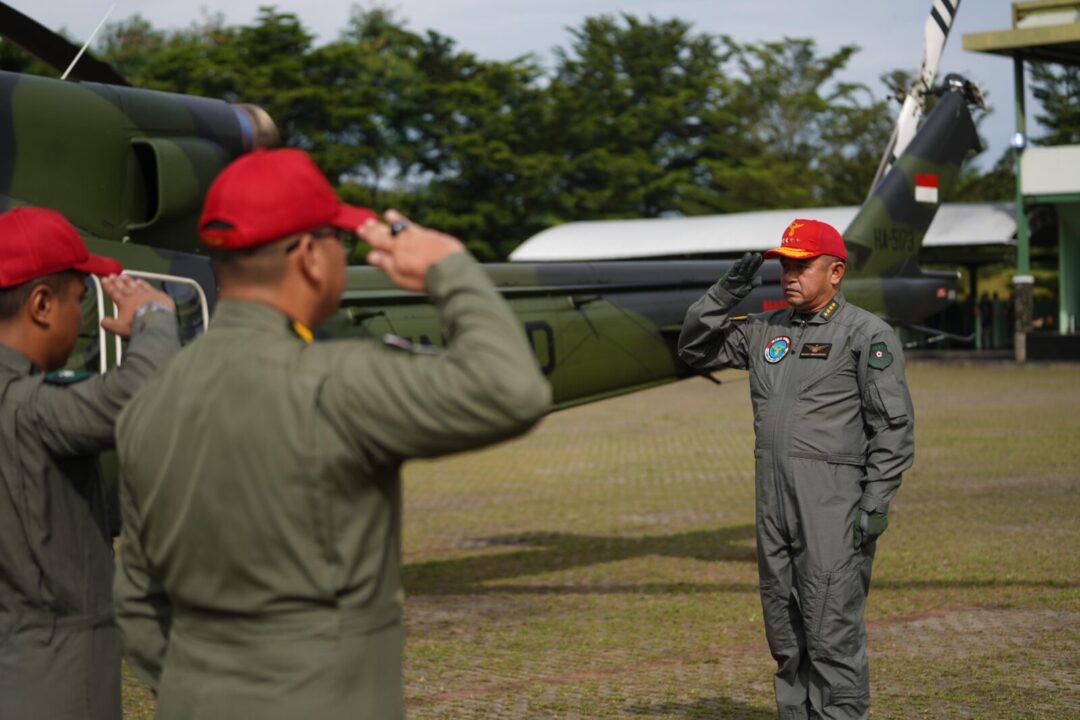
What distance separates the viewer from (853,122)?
157ft

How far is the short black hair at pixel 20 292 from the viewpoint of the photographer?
3053mm

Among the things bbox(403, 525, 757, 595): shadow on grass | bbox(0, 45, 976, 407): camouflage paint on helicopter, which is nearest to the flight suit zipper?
bbox(0, 45, 976, 407): camouflage paint on helicopter

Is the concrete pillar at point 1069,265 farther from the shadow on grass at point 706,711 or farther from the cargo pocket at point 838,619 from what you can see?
the cargo pocket at point 838,619

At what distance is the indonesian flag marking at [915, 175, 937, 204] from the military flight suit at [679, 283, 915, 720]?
513 centimetres

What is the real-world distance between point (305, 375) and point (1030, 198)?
31772 mm

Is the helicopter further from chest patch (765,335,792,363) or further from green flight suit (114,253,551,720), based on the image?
green flight suit (114,253,551,720)

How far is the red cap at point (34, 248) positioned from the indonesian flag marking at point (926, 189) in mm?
8043

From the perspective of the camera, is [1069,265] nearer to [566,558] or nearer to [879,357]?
[566,558]

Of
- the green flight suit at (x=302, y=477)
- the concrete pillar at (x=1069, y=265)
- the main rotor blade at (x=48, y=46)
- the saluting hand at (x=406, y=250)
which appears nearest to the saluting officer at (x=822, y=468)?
the green flight suit at (x=302, y=477)

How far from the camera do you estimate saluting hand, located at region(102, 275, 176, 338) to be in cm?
302

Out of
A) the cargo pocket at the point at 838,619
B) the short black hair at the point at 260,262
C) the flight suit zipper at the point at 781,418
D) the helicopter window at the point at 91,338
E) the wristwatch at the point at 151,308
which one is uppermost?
the short black hair at the point at 260,262

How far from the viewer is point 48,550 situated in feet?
10.0

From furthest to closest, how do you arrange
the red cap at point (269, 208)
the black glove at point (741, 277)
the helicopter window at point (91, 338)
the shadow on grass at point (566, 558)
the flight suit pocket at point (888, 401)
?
1. the shadow on grass at point (566, 558)
2. the helicopter window at point (91, 338)
3. the black glove at point (741, 277)
4. the flight suit pocket at point (888, 401)
5. the red cap at point (269, 208)

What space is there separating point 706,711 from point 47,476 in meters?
3.59
